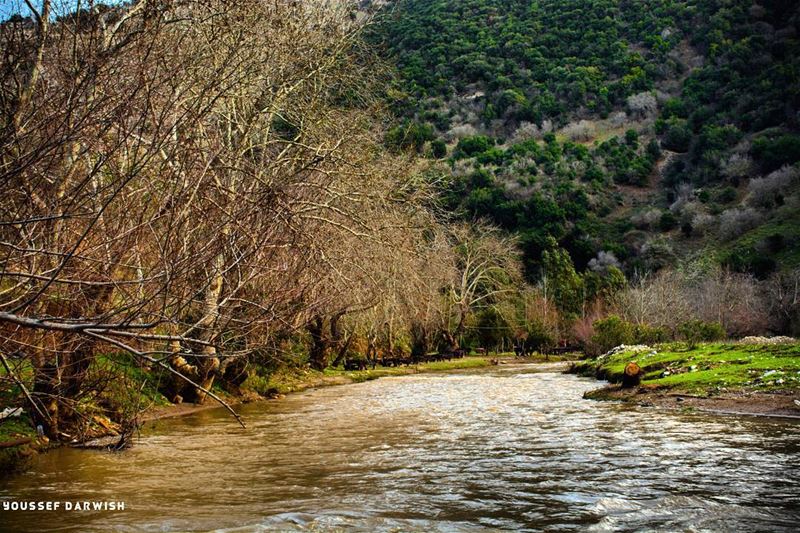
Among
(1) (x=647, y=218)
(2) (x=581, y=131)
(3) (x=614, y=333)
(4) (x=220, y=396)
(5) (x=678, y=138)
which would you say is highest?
(2) (x=581, y=131)

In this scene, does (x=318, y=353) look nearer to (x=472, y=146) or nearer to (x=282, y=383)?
(x=282, y=383)


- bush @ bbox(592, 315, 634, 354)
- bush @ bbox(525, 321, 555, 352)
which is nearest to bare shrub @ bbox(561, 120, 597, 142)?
bush @ bbox(525, 321, 555, 352)

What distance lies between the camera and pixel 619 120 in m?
94.0

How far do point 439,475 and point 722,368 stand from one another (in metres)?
11.6

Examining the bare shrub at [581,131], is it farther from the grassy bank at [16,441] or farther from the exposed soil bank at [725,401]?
the grassy bank at [16,441]

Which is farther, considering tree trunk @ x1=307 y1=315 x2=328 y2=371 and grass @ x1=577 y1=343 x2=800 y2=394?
tree trunk @ x1=307 y1=315 x2=328 y2=371

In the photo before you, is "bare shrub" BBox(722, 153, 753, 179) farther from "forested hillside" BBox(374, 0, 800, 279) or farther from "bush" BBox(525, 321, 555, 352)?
"bush" BBox(525, 321, 555, 352)

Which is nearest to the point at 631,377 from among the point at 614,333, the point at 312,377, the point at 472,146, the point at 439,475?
the point at 439,475

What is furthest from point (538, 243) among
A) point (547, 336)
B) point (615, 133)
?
point (615, 133)

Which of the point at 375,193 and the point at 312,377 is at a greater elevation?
the point at 375,193

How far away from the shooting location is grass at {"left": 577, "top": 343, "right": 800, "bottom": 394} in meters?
15.1

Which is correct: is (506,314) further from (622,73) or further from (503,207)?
(622,73)

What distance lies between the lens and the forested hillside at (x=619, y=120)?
220 feet

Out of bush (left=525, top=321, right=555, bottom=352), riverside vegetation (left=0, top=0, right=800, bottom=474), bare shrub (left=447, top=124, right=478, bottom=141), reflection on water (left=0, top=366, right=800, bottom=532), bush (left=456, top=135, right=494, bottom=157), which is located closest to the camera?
riverside vegetation (left=0, top=0, right=800, bottom=474)
